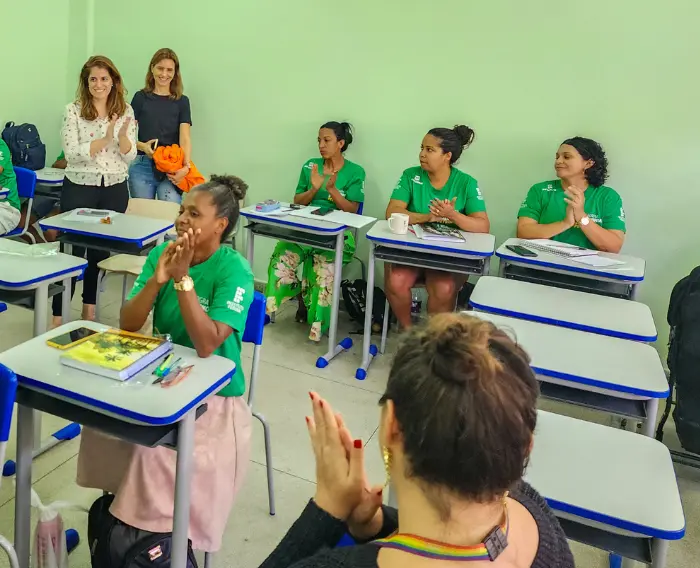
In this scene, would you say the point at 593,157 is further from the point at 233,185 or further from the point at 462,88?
the point at 233,185

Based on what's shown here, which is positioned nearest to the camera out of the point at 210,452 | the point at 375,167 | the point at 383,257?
the point at 210,452

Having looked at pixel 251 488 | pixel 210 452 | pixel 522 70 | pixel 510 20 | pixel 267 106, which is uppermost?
pixel 510 20

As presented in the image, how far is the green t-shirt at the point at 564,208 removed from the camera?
3533 mm

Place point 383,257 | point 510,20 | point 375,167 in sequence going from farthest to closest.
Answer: point 375,167, point 510,20, point 383,257

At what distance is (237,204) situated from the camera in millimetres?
2068

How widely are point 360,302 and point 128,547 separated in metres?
2.69

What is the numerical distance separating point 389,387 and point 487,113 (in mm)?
3414

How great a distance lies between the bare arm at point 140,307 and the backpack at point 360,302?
7.70 feet

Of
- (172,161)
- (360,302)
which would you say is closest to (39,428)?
(360,302)

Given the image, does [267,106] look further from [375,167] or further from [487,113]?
[487,113]

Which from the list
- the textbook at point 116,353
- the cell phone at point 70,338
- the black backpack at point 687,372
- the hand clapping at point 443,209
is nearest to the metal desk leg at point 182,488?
the textbook at point 116,353

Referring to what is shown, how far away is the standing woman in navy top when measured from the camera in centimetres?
443

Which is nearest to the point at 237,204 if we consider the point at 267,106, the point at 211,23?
the point at 267,106

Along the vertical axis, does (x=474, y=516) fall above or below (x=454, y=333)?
below
